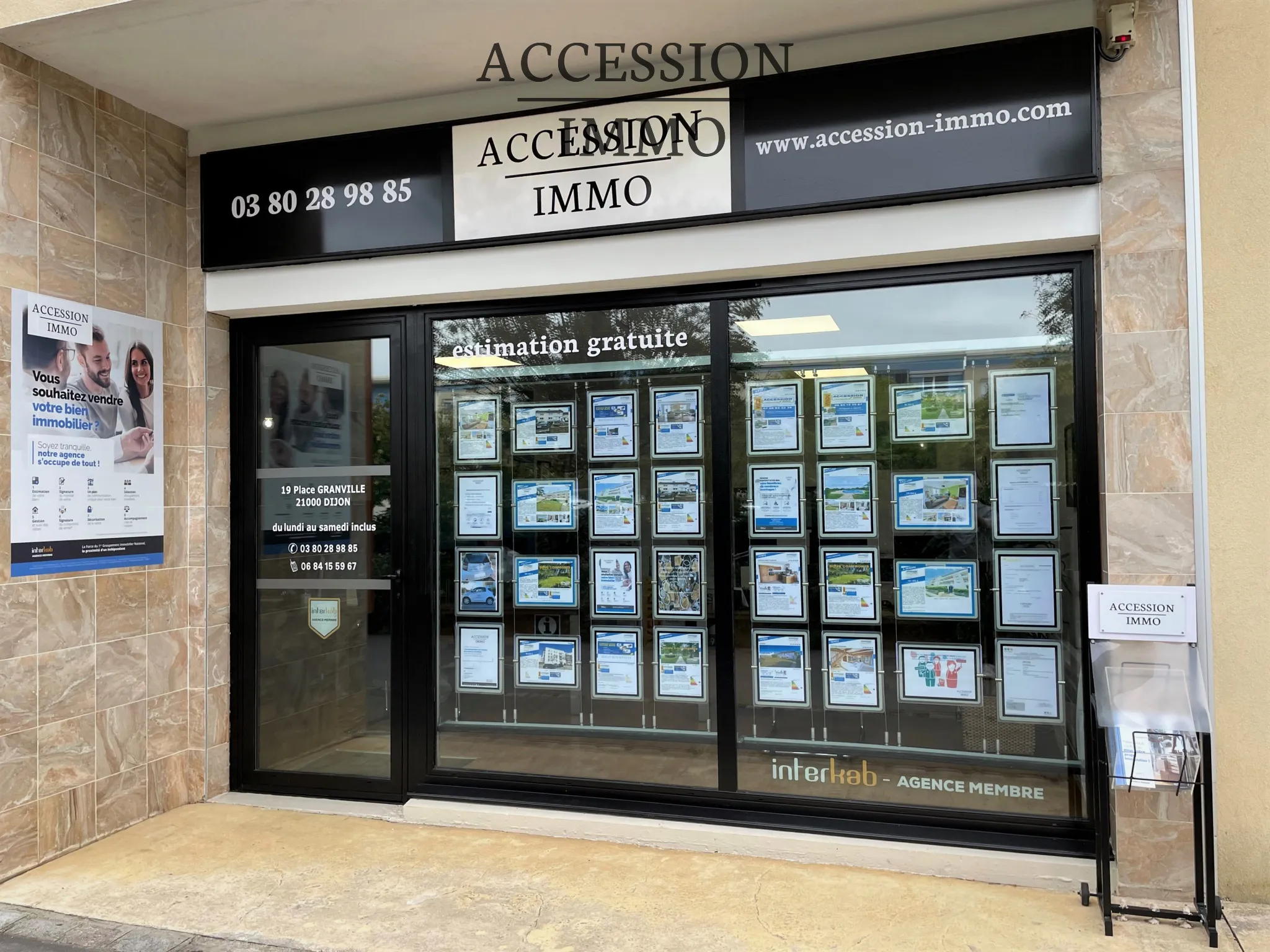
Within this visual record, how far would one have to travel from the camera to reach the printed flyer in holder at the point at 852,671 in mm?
3998

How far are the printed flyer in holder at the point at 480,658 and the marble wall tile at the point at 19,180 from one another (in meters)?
2.84

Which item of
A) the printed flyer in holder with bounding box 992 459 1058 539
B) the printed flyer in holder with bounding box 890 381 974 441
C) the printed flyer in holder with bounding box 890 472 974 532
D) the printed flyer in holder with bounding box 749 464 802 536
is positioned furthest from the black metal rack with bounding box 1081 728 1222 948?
the printed flyer in holder with bounding box 749 464 802 536

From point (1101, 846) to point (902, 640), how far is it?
1.12 meters

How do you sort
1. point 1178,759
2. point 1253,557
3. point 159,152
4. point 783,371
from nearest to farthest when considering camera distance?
point 1178,759 → point 1253,557 → point 783,371 → point 159,152

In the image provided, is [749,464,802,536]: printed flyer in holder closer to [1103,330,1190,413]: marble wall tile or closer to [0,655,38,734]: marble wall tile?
[1103,330,1190,413]: marble wall tile

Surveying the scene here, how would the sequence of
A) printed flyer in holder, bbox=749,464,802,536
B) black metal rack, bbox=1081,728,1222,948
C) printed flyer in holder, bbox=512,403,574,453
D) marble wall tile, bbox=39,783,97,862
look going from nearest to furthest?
1. black metal rack, bbox=1081,728,1222,948
2. marble wall tile, bbox=39,783,97,862
3. printed flyer in holder, bbox=749,464,802,536
4. printed flyer in holder, bbox=512,403,574,453

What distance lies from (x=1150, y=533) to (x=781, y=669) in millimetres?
1691

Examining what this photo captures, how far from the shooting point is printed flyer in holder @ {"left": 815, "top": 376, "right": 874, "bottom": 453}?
157 inches

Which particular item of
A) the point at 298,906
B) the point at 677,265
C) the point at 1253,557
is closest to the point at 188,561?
the point at 298,906

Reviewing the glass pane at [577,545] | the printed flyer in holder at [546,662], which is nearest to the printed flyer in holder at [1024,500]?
the glass pane at [577,545]

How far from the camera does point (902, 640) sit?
3.96m

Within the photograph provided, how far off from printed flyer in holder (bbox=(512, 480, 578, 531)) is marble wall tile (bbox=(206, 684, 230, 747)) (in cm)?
197

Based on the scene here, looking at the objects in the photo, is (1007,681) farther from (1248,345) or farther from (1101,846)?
(1248,345)

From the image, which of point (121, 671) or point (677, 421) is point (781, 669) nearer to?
point (677, 421)
